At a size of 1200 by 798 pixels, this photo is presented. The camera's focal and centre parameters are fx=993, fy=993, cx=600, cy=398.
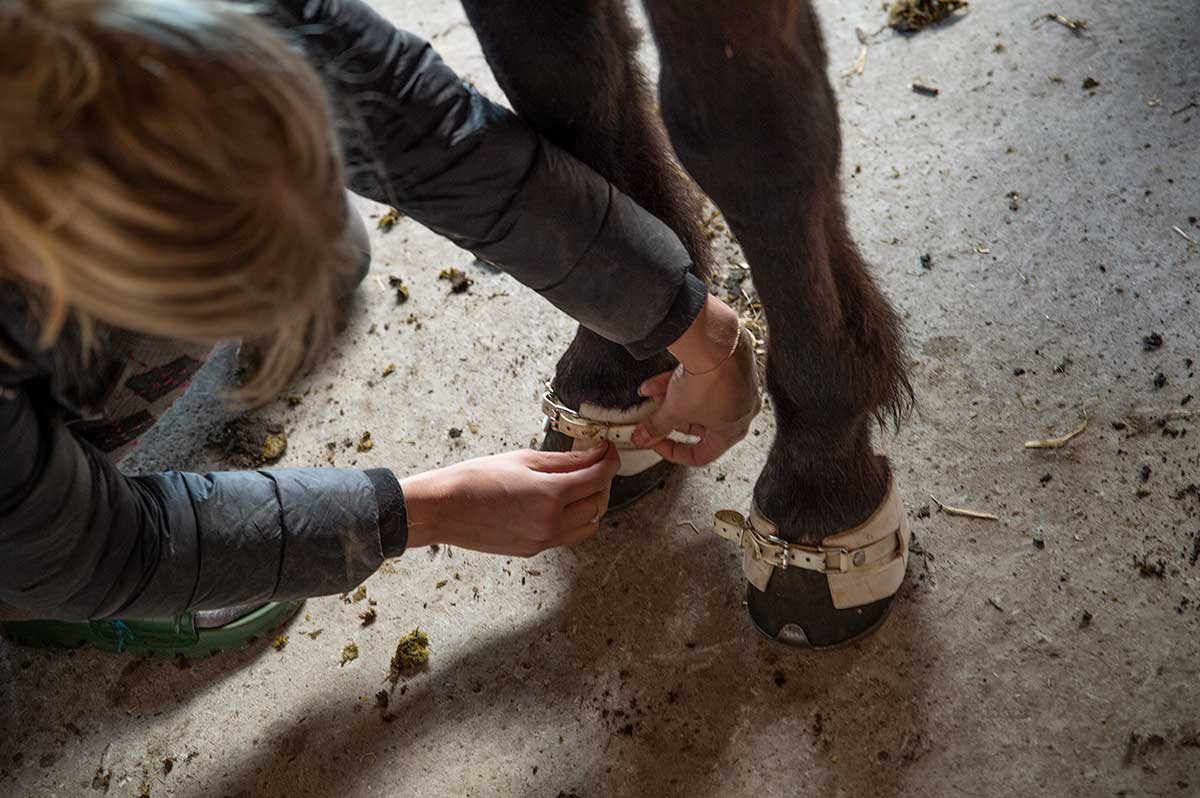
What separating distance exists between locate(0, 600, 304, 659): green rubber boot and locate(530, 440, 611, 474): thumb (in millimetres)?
317

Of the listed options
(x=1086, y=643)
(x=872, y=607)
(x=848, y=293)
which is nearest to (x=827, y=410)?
(x=848, y=293)

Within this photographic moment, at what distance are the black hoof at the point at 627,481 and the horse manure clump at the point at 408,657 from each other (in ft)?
0.79

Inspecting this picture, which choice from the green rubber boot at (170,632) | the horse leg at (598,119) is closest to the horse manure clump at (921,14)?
the horse leg at (598,119)

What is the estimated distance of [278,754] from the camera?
961mm

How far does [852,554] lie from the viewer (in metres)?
0.90

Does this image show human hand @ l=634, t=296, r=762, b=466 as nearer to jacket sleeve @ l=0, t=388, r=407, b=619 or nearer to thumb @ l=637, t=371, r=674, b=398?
thumb @ l=637, t=371, r=674, b=398

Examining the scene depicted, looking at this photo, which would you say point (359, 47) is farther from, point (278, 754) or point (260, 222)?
point (278, 754)

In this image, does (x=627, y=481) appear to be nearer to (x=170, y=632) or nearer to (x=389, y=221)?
(x=170, y=632)

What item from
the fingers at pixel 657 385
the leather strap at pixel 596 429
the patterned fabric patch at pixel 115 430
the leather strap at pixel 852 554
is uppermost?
the patterned fabric patch at pixel 115 430

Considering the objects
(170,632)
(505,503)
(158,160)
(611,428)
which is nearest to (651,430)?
(611,428)

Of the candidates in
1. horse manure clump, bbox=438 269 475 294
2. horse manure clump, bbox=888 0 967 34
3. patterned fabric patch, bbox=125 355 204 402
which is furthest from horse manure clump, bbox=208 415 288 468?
horse manure clump, bbox=888 0 967 34

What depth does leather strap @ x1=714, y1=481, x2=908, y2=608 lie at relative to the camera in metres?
0.90

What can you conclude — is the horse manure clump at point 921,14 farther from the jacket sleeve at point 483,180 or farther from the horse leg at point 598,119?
the jacket sleeve at point 483,180

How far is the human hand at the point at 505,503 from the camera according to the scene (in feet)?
2.97
